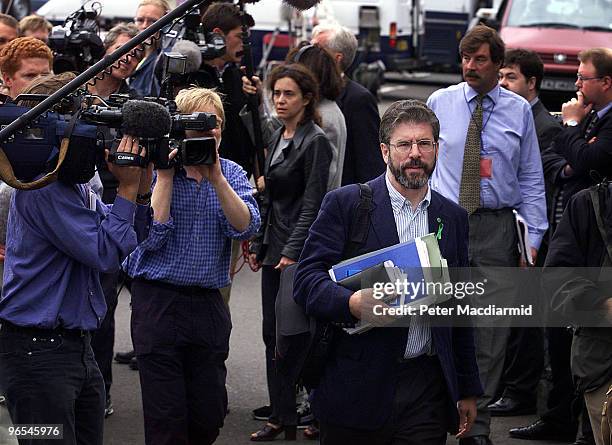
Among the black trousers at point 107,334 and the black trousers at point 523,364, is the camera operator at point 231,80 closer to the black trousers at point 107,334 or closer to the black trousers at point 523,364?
the black trousers at point 107,334

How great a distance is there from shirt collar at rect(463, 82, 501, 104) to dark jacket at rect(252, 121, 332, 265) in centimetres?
86

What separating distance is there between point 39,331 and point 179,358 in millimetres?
1100

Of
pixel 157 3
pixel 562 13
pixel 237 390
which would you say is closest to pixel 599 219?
pixel 237 390

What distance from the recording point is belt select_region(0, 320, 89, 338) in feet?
15.5

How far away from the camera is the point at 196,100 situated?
5.73 meters

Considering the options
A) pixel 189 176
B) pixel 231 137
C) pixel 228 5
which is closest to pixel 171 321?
pixel 189 176

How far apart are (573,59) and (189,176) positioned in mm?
12484

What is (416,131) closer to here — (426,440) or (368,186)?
(368,186)

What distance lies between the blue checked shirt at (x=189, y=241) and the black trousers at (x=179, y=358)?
72 millimetres

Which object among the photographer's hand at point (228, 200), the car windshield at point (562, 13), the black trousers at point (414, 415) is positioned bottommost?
the black trousers at point (414, 415)

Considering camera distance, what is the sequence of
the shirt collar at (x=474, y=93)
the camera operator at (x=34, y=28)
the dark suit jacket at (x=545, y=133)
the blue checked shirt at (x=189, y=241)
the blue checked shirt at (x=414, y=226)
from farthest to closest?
the camera operator at (x=34, y=28) → the dark suit jacket at (x=545, y=133) → the shirt collar at (x=474, y=93) → the blue checked shirt at (x=189, y=241) → the blue checked shirt at (x=414, y=226)

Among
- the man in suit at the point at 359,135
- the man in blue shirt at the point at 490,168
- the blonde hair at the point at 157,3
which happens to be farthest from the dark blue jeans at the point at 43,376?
the blonde hair at the point at 157,3

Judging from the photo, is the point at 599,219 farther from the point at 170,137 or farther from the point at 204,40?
the point at 204,40

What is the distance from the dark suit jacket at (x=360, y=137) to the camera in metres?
7.59
